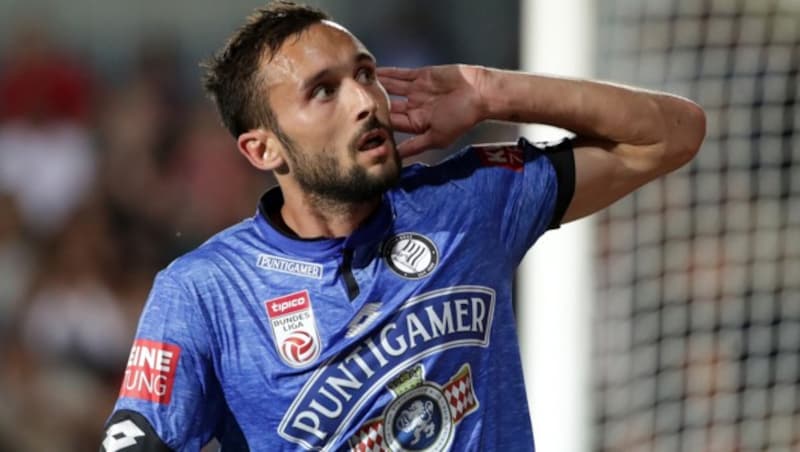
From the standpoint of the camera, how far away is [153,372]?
9.41 feet

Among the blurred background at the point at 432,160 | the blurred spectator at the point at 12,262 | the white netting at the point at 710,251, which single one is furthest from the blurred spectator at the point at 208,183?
the white netting at the point at 710,251

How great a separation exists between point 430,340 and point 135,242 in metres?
3.97

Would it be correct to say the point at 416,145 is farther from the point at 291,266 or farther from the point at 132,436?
the point at 132,436

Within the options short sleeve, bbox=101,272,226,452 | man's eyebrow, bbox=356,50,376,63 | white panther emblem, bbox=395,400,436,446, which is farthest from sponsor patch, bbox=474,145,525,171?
short sleeve, bbox=101,272,226,452

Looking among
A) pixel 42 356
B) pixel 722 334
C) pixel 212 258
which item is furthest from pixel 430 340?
pixel 42 356

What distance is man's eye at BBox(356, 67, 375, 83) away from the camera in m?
3.07

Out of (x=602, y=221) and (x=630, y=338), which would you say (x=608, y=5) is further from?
(x=630, y=338)

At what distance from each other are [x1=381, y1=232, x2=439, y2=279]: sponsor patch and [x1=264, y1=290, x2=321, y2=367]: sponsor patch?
21cm

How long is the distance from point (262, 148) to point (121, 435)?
741 mm

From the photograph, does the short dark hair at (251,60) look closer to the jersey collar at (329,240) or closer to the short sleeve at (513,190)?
the jersey collar at (329,240)

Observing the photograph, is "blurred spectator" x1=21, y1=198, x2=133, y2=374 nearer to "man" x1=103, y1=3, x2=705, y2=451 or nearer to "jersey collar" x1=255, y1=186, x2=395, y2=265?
"man" x1=103, y1=3, x2=705, y2=451

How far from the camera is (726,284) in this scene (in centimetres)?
507

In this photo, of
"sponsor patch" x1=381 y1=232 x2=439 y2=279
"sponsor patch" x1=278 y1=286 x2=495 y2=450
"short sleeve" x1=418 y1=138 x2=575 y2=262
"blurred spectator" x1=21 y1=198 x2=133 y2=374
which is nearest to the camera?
"sponsor patch" x1=278 y1=286 x2=495 y2=450

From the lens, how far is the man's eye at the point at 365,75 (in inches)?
121
